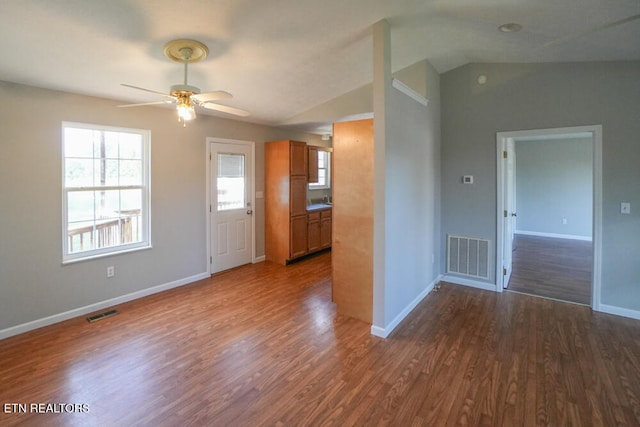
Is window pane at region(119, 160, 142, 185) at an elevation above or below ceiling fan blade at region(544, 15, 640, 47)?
below

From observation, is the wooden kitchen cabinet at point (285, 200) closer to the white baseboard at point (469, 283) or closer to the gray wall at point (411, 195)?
the gray wall at point (411, 195)

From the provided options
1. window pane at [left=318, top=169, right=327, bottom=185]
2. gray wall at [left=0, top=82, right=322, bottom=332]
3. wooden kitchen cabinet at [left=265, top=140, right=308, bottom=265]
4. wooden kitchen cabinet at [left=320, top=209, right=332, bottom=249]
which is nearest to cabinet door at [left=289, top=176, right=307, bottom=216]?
wooden kitchen cabinet at [left=265, top=140, right=308, bottom=265]

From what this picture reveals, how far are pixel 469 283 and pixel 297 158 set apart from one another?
334cm

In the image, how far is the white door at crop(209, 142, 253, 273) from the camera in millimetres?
4953

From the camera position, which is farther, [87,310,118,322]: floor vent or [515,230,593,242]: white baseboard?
[515,230,593,242]: white baseboard

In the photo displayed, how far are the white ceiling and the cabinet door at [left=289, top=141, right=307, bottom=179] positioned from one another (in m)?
1.57

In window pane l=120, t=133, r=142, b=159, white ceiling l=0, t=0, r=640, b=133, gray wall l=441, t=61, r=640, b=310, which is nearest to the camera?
white ceiling l=0, t=0, r=640, b=133

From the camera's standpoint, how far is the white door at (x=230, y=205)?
4.95 meters

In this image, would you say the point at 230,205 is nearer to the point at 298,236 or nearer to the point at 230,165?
the point at 230,165

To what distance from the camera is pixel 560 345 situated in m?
2.89

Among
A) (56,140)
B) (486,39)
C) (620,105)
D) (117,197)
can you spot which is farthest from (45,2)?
(620,105)

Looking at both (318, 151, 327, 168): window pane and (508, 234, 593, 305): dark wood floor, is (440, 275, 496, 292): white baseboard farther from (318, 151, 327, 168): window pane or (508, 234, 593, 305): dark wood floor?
(318, 151, 327, 168): window pane

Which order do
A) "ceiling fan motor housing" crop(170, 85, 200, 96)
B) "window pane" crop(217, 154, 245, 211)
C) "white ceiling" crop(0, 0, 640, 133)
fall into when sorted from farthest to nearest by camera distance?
"window pane" crop(217, 154, 245, 211), "ceiling fan motor housing" crop(170, 85, 200, 96), "white ceiling" crop(0, 0, 640, 133)

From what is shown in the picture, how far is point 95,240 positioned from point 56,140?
1.16 m
